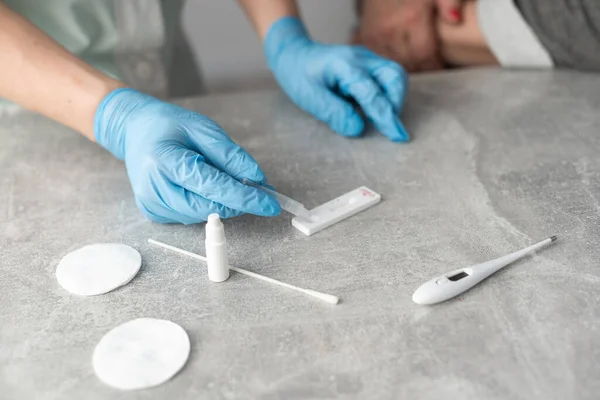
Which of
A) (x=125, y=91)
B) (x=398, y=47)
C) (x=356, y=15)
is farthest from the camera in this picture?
(x=356, y=15)

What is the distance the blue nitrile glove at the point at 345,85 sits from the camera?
1307mm

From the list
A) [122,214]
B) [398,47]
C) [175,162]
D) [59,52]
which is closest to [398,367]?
[175,162]

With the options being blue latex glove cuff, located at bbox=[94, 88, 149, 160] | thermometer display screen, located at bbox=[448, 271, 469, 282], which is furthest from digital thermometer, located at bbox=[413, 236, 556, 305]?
blue latex glove cuff, located at bbox=[94, 88, 149, 160]

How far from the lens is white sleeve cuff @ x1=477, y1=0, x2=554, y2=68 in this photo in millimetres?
1549

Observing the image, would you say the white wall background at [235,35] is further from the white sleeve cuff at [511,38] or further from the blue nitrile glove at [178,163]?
the blue nitrile glove at [178,163]

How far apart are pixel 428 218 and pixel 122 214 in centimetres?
55

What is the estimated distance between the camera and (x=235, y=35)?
2346mm

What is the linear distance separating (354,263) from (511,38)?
919 millimetres

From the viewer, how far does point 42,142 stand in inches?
52.7

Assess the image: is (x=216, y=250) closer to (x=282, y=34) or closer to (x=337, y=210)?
(x=337, y=210)

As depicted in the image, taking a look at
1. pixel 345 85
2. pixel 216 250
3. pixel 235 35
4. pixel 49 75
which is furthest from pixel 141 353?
pixel 235 35

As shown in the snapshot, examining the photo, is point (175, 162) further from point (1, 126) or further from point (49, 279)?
point (1, 126)

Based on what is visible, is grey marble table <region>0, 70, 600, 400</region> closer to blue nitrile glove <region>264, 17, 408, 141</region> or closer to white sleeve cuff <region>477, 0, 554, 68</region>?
→ blue nitrile glove <region>264, 17, 408, 141</region>

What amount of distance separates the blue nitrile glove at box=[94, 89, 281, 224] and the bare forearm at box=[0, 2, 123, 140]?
→ 0.15 feet
